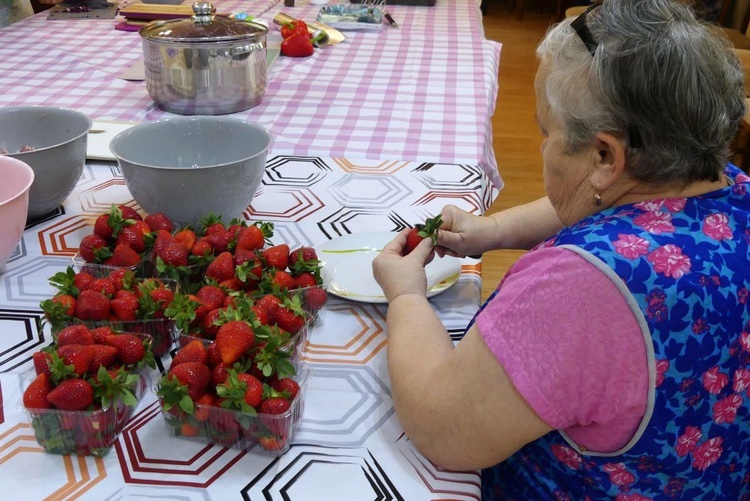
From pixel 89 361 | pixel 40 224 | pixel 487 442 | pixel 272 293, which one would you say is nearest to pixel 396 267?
pixel 272 293

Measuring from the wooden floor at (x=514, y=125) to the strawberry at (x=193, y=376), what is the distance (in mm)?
1804


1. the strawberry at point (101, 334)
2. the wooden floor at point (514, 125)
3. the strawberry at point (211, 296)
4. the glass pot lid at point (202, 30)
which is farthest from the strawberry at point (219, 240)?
the wooden floor at point (514, 125)

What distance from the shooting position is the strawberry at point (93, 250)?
986 millimetres

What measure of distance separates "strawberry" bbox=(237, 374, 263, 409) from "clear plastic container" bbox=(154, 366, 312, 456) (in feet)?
0.05

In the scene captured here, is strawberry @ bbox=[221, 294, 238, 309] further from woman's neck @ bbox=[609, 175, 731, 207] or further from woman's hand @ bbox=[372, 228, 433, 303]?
woman's neck @ bbox=[609, 175, 731, 207]

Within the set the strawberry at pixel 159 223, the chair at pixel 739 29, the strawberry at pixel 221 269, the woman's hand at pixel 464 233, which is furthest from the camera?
the chair at pixel 739 29

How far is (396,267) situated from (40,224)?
664 mm

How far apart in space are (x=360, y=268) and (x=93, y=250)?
15.3 inches

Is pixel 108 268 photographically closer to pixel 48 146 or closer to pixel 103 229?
pixel 103 229

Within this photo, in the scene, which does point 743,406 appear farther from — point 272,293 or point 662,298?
point 272,293

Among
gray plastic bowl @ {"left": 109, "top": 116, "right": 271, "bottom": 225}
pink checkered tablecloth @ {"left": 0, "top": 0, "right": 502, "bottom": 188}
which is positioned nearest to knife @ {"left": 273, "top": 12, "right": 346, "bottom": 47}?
pink checkered tablecloth @ {"left": 0, "top": 0, "right": 502, "bottom": 188}

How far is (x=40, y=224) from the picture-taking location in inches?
49.2

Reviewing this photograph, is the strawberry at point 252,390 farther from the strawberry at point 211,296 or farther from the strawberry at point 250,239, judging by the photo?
the strawberry at point 250,239

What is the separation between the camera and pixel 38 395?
73cm
